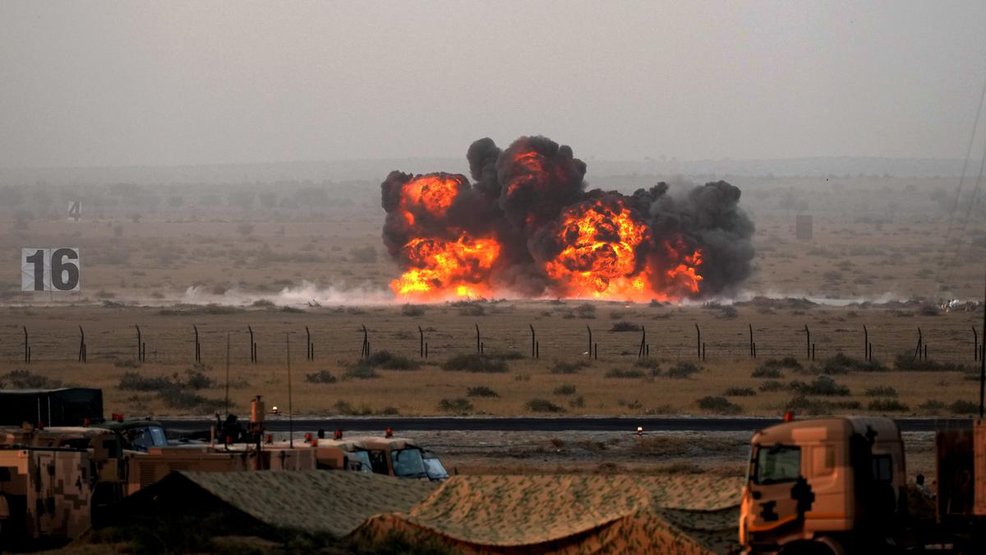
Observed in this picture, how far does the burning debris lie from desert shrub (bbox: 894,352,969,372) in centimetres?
4218

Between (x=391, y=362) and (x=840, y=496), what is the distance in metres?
57.1

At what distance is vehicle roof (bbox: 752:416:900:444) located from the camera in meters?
23.3

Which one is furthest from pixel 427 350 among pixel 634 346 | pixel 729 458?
pixel 729 458

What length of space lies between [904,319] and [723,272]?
16.5m

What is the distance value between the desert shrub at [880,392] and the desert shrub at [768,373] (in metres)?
6.23

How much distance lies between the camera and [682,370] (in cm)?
7406

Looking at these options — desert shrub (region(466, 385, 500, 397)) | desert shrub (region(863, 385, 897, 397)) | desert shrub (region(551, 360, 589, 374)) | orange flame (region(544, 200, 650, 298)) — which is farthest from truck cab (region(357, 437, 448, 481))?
orange flame (region(544, 200, 650, 298))

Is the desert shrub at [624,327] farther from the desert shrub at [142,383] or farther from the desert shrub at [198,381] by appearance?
the desert shrub at [142,383]

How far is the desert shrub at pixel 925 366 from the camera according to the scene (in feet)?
248

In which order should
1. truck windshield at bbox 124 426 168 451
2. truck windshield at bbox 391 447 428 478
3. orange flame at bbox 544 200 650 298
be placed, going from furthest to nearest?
orange flame at bbox 544 200 650 298, truck windshield at bbox 124 426 168 451, truck windshield at bbox 391 447 428 478

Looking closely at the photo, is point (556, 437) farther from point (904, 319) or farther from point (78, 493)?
point (904, 319)

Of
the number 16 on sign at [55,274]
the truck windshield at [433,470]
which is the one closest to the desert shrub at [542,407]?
the truck windshield at [433,470]

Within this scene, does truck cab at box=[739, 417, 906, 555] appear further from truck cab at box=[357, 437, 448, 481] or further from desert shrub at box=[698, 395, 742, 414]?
desert shrub at box=[698, 395, 742, 414]

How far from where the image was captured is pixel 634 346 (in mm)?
92250
